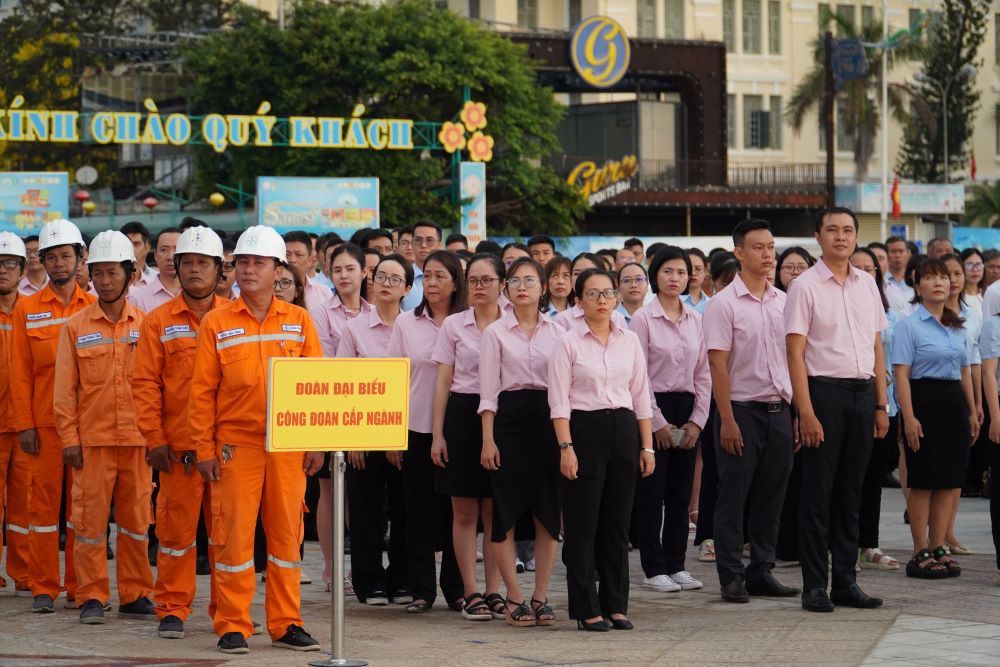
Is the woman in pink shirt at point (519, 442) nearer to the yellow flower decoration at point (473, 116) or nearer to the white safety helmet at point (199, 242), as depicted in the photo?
the white safety helmet at point (199, 242)

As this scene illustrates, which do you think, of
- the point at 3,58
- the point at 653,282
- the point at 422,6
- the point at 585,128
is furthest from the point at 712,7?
the point at 653,282

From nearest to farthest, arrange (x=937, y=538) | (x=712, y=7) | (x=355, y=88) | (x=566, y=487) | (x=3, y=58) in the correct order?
1. (x=566, y=487)
2. (x=937, y=538)
3. (x=355, y=88)
4. (x=3, y=58)
5. (x=712, y=7)

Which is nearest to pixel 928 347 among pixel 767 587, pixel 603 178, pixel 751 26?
pixel 767 587

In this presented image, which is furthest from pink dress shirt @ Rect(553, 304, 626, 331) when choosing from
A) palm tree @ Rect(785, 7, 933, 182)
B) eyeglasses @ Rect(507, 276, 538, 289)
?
palm tree @ Rect(785, 7, 933, 182)

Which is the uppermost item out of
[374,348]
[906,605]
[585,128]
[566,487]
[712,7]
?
[712,7]

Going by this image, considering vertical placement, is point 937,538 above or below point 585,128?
below

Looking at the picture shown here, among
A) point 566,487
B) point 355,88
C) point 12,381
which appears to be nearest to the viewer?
point 566,487

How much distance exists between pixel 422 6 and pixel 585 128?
12.5 m

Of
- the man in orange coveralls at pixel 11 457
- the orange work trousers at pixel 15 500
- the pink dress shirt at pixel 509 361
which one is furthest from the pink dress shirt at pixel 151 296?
the pink dress shirt at pixel 509 361

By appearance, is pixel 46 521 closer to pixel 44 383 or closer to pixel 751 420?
pixel 44 383

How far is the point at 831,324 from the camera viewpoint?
1058 cm

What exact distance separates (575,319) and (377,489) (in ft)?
6.01

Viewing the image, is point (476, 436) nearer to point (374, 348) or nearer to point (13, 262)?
point (374, 348)

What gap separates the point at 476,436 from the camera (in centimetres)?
1054
